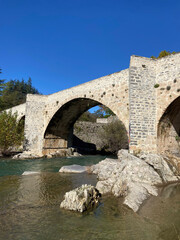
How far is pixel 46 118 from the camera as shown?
17.2 metres

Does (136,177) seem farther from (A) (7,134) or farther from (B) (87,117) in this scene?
(B) (87,117)

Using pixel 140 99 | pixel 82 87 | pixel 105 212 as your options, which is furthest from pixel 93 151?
pixel 105 212

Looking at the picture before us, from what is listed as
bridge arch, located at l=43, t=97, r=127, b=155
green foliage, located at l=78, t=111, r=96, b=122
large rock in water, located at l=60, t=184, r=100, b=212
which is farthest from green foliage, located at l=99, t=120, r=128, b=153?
green foliage, located at l=78, t=111, r=96, b=122

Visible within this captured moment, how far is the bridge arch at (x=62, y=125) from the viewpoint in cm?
1569

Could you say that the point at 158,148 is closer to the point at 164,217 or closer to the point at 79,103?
the point at 164,217

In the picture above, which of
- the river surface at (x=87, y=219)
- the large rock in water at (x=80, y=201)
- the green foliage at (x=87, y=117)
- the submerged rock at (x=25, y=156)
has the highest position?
the green foliage at (x=87, y=117)

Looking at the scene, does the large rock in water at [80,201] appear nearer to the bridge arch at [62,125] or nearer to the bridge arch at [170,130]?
the bridge arch at [170,130]

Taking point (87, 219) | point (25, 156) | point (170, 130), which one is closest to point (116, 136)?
point (25, 156)

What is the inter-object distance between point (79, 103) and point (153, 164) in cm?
945

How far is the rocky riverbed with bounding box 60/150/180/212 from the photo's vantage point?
195 inches

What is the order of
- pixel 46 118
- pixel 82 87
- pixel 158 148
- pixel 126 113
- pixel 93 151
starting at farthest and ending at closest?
1. pixel 93 151
2. pixel 46 118
3. pixel 82 87
4. pixel 126 113
5. pixel 158 148

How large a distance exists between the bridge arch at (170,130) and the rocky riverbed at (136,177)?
1.17m

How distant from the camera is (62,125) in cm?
1873

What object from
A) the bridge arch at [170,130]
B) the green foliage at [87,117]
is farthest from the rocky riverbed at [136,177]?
the green foliage at [87,117]
